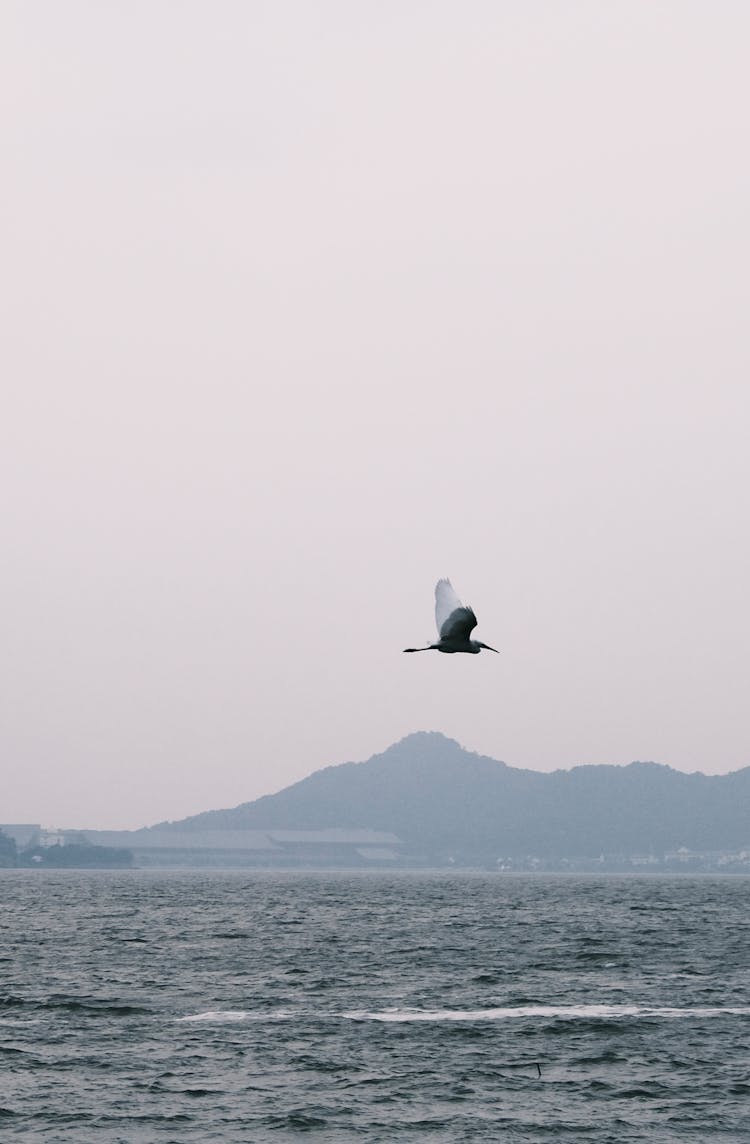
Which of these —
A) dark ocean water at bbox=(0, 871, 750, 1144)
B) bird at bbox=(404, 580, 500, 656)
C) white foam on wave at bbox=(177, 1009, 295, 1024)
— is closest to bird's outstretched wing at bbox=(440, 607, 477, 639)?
bird at bbox=(404, 580, 500, 656)

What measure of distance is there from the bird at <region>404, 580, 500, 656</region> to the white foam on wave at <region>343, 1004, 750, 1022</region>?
4251 cm

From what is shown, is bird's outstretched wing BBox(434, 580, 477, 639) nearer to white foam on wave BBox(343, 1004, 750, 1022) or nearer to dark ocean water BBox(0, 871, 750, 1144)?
dark ocean water BBox(0, 871, 750, 1144)

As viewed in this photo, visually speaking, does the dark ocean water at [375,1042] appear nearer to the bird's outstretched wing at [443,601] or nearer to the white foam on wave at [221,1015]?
the white foam on wave at [221,1015]

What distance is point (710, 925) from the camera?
153375 mm

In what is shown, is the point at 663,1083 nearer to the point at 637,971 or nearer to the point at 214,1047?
the point at 214,1047

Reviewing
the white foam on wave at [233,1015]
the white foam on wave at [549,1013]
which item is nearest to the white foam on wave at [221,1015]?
the white foam on wave at [233,1015]

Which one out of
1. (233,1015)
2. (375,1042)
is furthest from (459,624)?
(233,1015)

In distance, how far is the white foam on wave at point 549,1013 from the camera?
6975 centimetres

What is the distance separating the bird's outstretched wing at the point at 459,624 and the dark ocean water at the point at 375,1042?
22.2 metres

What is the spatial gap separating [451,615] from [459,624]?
224 mm

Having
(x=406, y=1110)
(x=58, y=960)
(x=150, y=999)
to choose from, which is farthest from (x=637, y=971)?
(x=406, y=1110)

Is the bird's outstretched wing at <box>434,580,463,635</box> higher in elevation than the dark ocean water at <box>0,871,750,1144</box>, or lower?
higher

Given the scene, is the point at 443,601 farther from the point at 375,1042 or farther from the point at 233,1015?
the point at 233,1015

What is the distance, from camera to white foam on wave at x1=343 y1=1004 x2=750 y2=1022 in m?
69.8
